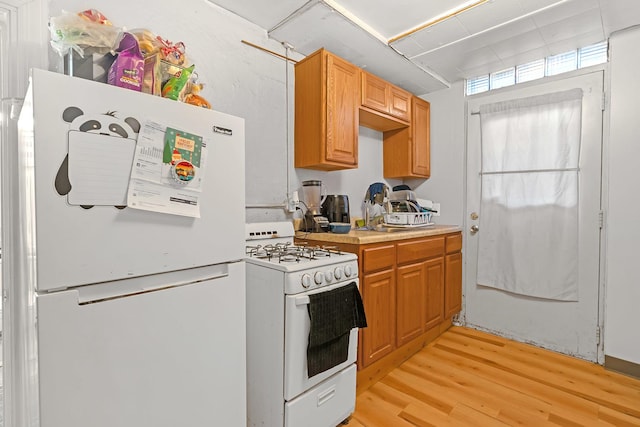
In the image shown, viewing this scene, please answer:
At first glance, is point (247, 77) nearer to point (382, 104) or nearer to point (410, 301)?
point (382, 104)

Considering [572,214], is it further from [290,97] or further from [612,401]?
[290,97]

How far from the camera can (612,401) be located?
196cm

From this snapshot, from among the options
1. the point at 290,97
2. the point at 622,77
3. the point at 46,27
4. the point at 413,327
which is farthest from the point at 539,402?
the point at 46,27

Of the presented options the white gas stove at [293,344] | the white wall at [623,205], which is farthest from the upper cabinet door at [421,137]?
the white gas stove at [293,344]

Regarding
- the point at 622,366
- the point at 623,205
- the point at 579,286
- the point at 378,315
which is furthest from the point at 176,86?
the point at 622,366

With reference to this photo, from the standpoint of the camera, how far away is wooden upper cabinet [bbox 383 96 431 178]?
316 cm

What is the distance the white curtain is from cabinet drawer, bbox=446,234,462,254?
0.18m

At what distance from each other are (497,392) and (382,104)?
233 centimetres

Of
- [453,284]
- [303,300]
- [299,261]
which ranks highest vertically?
[299,261]

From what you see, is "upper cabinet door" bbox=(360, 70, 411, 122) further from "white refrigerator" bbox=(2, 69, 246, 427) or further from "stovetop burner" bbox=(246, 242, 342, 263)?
"white refrigerator" bbox=(2, 69, 246, 427)

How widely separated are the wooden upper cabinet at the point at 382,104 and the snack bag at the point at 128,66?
5.83 feet

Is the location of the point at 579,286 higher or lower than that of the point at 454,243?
lower

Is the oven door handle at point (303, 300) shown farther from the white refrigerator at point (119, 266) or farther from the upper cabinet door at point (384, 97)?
the upper cabinet door at point (384, 97)

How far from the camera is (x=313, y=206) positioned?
2520 mm
